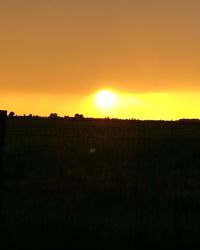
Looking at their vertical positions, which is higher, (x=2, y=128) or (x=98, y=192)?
(x=2, y=128)

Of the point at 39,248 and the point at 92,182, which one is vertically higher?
the point at 92,182

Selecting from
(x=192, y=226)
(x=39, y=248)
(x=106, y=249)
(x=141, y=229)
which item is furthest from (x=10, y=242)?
(x=192, y=226)

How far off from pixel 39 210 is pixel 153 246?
11.2ft

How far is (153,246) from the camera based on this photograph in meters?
12.9

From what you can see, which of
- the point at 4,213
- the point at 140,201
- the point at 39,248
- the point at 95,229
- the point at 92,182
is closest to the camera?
the point at 39,248

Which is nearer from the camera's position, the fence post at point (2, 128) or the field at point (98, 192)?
the fence post at point (2, 128)

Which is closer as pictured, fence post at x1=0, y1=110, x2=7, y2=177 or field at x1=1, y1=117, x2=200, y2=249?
fence post at x1=0, y1=110, x2=7, y2=177

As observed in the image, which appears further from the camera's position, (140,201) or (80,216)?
(140,201)

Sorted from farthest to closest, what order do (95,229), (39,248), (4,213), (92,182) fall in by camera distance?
(92,182)
(4,213)
(95,229)
(39,248)

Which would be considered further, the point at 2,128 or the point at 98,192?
the point at 98,192

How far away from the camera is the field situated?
13.2 m

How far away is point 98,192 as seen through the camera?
19484mm

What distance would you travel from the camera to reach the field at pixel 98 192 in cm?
1323

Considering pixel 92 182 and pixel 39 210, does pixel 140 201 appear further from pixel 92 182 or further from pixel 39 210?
pixel 92 182
